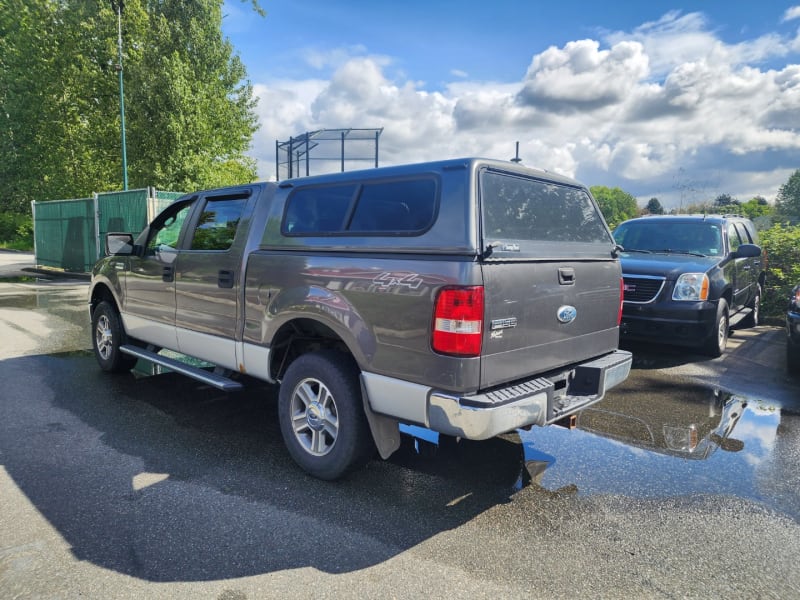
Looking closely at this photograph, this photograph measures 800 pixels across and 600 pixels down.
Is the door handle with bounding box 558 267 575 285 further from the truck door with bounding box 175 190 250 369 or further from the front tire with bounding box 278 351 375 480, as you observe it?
the truck door with bounding box 175 190 250 369

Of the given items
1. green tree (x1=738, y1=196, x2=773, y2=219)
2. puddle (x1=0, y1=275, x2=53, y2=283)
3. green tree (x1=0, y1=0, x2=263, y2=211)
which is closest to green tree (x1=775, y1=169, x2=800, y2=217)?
green tree (x1=738, y1=196, x2=773, y2=219)

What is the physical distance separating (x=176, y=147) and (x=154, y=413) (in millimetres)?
17615

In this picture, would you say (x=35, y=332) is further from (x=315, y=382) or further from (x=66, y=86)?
(x=66, y=86)

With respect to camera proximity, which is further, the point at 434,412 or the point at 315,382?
the point at 315,382

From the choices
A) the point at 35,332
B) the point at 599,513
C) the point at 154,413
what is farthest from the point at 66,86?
the point at 599,513

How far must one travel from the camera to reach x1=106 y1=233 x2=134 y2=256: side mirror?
5586mm

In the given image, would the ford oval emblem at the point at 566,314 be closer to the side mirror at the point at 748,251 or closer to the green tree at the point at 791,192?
the side mirror at the point at 748,251

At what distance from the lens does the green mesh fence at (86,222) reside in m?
15.6

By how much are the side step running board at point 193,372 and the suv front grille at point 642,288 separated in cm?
497

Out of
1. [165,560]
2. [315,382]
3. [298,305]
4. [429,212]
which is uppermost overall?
[429,212]

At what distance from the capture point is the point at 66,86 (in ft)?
76.2

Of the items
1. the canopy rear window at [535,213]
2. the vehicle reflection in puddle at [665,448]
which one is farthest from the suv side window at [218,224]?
the vehicle reflection in puddle at [665,448]

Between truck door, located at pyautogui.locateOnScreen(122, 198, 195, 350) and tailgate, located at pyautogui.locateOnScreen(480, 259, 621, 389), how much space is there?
10.6ft

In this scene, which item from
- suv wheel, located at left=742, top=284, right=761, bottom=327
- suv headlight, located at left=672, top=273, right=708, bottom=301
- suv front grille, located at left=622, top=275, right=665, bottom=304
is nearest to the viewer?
suv headlight, located at left=672, top=273, right=708, bottom=301
